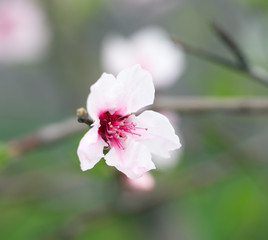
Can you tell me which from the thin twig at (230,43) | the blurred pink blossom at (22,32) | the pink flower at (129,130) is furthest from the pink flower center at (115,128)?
the blurred pink blossom at (22,32)

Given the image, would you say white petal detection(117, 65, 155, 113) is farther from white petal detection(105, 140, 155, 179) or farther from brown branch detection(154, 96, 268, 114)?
brown branch detection(154, 96, 268, 114)

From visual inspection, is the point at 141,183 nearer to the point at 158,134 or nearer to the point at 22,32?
the point at 158,134

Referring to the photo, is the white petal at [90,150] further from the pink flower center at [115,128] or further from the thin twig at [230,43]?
the thin twig at [230,43]

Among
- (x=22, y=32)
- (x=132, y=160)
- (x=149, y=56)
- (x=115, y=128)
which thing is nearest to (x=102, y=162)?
(x=115, y=128)

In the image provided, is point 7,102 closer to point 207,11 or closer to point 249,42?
point 207,11

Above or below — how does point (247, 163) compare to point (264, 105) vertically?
below

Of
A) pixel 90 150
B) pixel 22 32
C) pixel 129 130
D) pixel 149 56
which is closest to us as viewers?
pixel 90 150

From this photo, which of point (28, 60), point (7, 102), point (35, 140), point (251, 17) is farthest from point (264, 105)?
point (7, 102)
